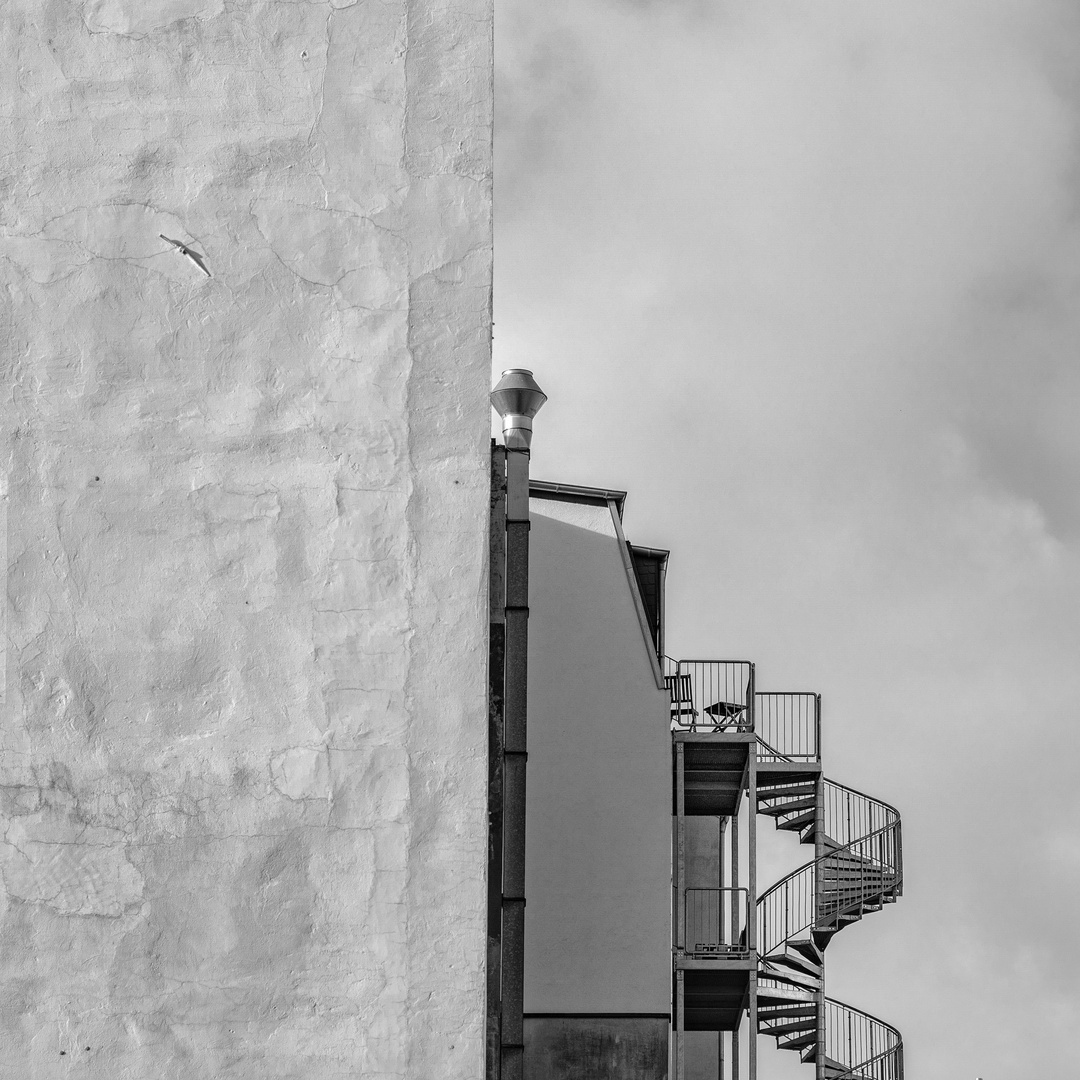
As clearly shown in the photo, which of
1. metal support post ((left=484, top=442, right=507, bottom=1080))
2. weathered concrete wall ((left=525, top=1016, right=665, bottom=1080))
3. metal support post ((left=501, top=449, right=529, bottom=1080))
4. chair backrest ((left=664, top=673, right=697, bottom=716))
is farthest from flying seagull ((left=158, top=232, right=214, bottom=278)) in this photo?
chair backrest ((left=664, top=673, right=697, bottom=716))

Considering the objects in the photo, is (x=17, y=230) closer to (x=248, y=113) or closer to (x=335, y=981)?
(x=248, y=113)

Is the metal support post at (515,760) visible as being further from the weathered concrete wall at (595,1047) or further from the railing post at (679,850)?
the railing post at (679,850)

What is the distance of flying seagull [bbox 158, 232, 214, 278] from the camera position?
5.29 metres

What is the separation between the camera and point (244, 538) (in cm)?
510

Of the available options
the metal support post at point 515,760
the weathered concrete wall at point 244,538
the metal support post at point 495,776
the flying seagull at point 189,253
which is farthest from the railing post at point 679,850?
the flying seagull at point 189,253

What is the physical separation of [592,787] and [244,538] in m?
15.4

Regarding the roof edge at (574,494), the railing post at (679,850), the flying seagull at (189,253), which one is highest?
the roof edge at (574,494)

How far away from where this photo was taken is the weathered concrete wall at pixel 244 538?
15.9 feet

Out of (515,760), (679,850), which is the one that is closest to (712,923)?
(679,850)

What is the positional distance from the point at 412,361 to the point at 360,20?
4.34 feet

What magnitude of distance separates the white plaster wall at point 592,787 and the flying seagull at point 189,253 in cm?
1439

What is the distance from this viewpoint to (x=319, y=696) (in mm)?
5008

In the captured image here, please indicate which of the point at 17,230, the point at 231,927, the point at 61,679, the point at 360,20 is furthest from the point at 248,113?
the point at 231,927

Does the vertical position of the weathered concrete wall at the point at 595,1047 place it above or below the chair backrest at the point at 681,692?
below
